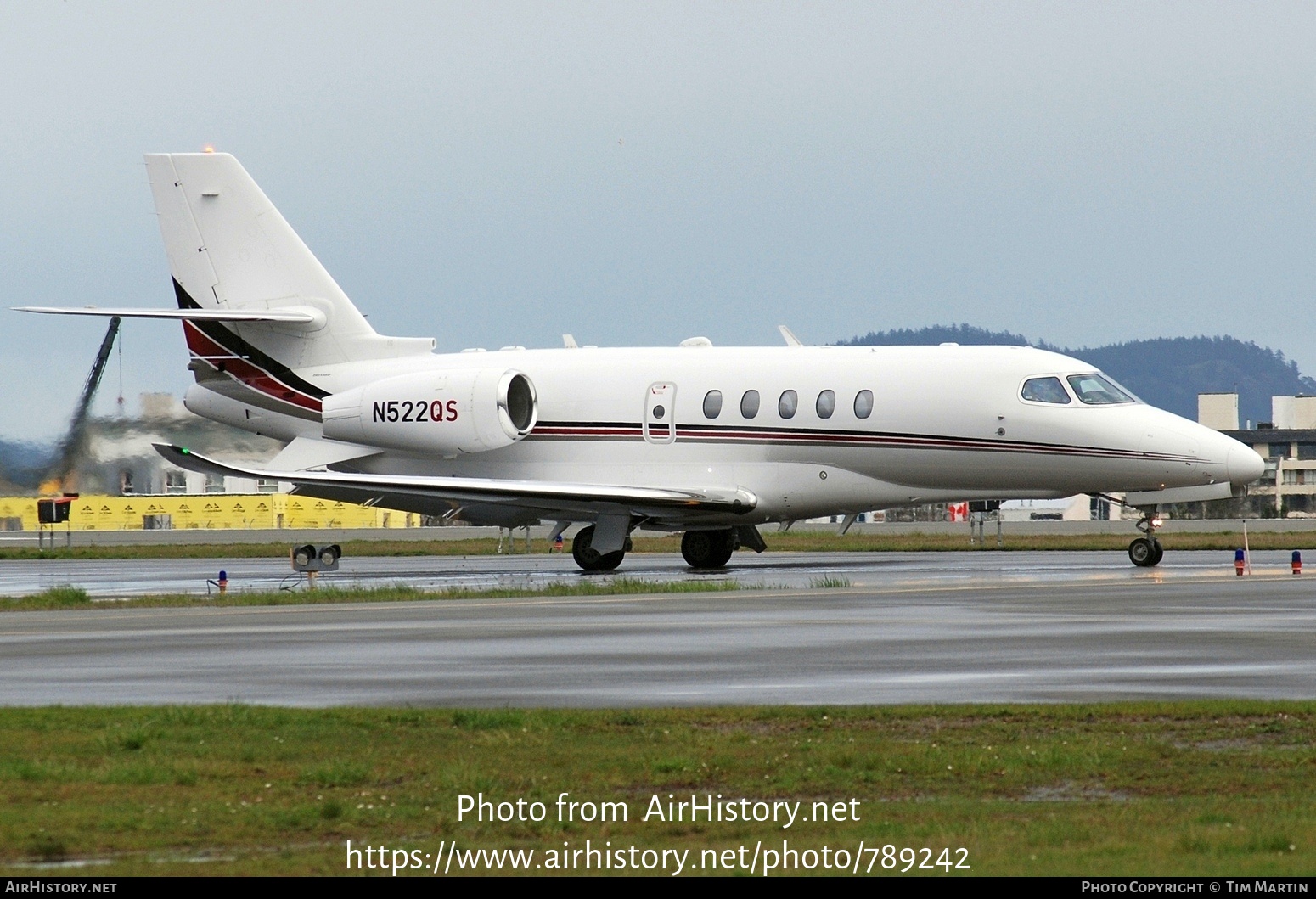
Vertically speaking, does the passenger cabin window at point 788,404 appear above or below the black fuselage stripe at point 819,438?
above

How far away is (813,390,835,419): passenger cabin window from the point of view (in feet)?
109

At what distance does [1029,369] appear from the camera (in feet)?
106

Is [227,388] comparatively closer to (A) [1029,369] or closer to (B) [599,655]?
(A) [1029,369]

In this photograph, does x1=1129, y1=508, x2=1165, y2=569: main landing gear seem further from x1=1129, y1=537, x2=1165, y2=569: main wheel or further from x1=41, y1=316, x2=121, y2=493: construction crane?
x1=41, y1=316, x2=121, y2=493: construction crane

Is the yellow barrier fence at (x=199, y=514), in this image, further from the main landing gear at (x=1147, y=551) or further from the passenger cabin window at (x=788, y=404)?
the main landing gear at (x=1147, y=551)

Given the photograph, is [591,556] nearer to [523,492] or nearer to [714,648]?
[523,492]

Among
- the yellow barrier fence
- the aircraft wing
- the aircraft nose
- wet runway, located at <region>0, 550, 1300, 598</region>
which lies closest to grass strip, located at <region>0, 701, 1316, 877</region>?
wet runway, located at <region>0, 550, 1300, 598</region>

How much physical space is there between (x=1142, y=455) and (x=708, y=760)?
892 inches

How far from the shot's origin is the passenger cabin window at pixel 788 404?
33625 mm

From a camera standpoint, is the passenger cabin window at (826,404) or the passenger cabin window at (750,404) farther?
the passenger cabin window at (750,404)

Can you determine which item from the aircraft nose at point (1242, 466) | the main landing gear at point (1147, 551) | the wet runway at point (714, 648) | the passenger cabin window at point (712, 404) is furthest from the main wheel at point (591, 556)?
the aircraft nose at point (1242, 466)

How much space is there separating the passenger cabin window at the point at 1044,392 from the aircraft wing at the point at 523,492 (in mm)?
5099

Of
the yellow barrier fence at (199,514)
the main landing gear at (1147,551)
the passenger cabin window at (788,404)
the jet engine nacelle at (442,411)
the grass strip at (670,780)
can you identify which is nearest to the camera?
the grass strip at (670,780)

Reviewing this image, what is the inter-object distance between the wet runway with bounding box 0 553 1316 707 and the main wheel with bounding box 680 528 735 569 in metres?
8.94
